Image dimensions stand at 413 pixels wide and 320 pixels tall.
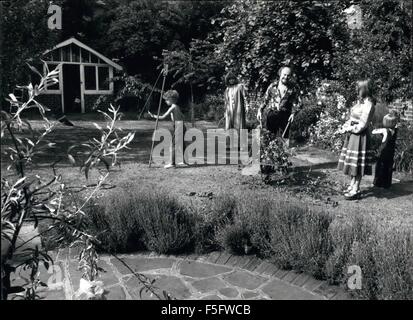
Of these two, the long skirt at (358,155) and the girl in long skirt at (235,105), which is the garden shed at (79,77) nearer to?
the girl in long skirt at (235,105)

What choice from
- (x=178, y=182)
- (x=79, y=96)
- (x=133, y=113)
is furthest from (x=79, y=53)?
(x=178, y=182)

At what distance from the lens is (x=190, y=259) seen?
4.66 metres

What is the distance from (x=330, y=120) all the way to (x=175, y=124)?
4.46m

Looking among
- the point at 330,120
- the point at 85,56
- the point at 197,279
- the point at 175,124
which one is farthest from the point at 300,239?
the point at 85,56

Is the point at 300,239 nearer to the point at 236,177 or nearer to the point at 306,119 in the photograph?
the point at 236,177

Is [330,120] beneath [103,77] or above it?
beneath

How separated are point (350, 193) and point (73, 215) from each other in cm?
537

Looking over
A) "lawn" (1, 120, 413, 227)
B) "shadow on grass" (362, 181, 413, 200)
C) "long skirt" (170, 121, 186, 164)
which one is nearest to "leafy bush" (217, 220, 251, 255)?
"lawn" (1, 120, 413, 227)

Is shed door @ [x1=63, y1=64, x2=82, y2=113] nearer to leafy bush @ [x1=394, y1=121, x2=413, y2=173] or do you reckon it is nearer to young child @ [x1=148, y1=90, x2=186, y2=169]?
young child @ [x1=148, y1=90, x2=186, y2=169]

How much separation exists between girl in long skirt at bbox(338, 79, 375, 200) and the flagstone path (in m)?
2.88

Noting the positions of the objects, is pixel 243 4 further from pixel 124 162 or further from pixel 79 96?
pixel 79 96

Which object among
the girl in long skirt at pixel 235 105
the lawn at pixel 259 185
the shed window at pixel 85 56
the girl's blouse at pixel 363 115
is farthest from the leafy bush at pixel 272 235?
the shed window at pixel 85 56

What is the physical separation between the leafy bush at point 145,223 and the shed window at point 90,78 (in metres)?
17.9

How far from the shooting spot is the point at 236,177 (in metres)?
8.35
